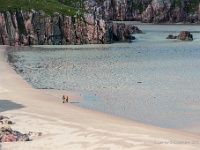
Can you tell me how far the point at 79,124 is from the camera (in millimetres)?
35000

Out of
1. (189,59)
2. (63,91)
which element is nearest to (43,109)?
(63,91)

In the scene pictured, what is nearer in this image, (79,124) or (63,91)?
(79,124)

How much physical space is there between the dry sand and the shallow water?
122 inches

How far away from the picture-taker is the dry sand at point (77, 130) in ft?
95.4

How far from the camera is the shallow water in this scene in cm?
4216

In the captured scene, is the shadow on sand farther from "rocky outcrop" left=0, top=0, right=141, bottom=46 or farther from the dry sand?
"rocky outcrop" left=0, top=0, right=141, bottom=46

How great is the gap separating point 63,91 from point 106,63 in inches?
1138

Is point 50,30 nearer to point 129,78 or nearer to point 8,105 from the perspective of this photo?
point 129,78

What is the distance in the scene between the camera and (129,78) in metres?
61.8

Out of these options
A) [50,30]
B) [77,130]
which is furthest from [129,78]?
[50,30]

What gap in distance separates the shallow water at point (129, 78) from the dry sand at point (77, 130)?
310cm

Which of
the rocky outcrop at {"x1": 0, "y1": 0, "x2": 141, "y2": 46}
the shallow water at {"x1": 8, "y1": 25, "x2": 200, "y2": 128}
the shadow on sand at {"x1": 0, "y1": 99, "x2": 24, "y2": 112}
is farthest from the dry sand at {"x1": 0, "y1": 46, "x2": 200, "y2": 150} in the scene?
the rocky outcrop at {"x1": 0, "y1": 0, "x2": 141, "y2": 46}

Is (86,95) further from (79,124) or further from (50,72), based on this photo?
(50,72)

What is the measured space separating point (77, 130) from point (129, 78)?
29674 mm
